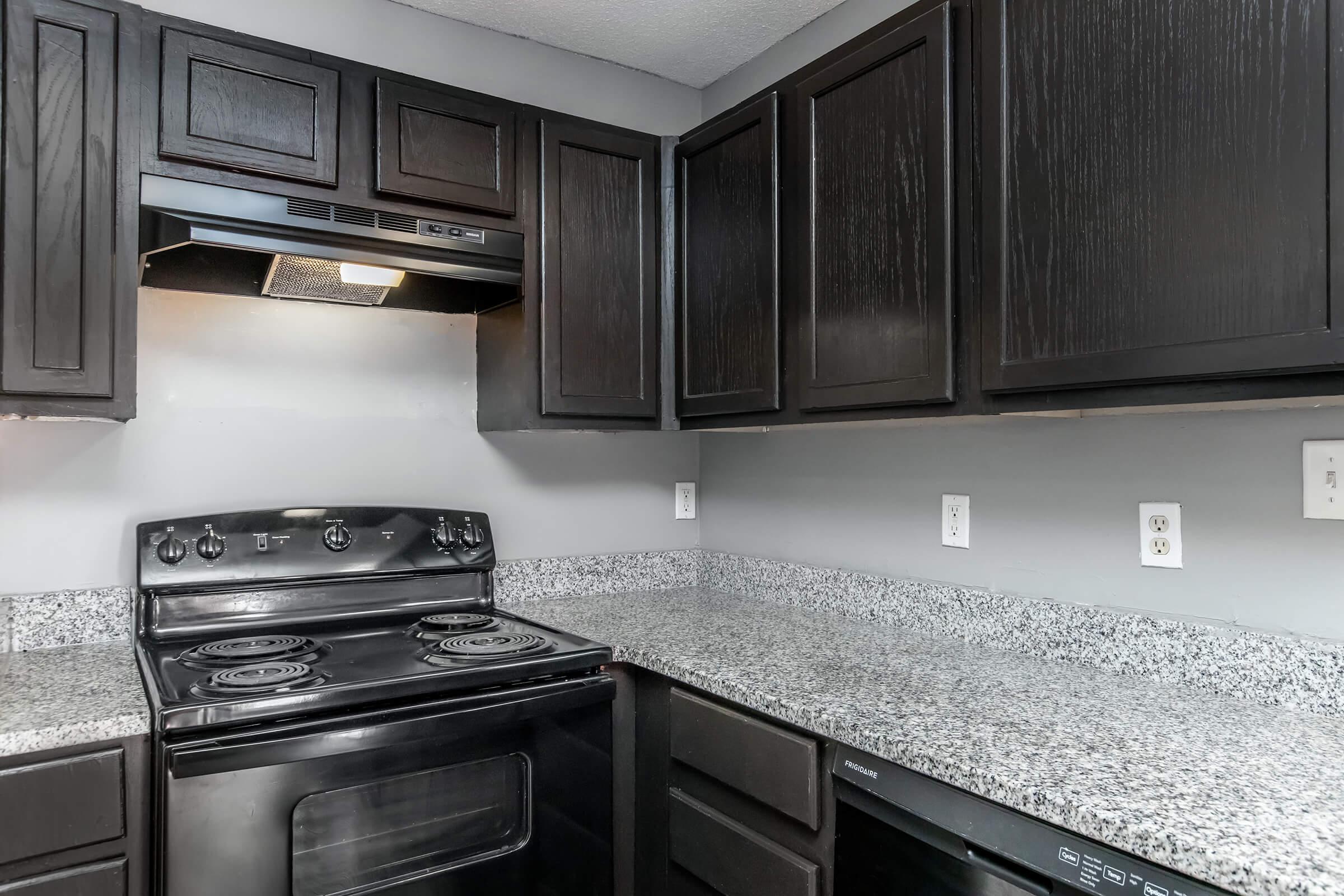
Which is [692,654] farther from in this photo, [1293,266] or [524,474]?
[1293,266]

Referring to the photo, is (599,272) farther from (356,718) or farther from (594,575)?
(356,718)

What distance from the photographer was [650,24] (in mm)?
2170

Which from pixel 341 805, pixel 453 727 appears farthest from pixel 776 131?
pixel 341 805

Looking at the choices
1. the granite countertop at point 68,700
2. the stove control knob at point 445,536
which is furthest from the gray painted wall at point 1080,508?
the granite countertop at point 68,700

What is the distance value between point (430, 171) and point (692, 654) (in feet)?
3.88

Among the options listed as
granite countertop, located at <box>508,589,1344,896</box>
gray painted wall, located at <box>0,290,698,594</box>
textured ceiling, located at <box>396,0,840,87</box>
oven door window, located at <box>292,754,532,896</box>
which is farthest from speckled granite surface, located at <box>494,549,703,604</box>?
textured ceiling, located at <box>396,0,840,87</box>

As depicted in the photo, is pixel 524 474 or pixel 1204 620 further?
pixel 524 474

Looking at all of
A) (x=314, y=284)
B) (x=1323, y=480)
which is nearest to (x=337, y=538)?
(x=314, y=284)

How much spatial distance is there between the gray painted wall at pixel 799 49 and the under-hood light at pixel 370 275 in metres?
1.02

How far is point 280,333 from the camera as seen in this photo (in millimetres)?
1982

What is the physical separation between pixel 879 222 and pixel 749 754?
3.29ft

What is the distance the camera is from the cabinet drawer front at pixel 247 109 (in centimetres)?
159

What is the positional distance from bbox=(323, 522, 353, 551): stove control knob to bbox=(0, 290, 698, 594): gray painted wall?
0.11m

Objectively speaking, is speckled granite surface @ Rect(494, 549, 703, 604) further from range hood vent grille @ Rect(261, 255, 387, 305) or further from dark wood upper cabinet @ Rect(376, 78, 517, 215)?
dark wood upper cabinet @ Rect(376, 78, 517, 215)
